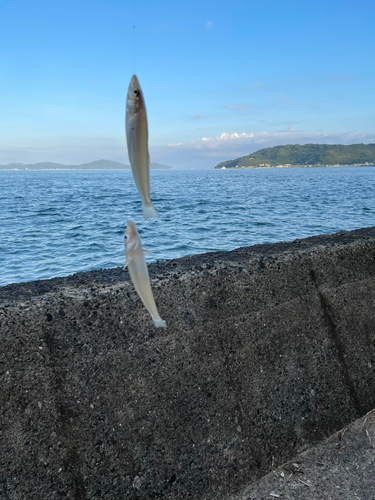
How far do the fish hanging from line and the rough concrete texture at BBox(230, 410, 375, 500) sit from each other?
8.46ft

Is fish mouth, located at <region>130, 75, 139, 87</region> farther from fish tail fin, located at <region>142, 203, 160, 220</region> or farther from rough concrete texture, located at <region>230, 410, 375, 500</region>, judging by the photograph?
rough concrete texture, located at <region>230, 410, 375, 500</region>

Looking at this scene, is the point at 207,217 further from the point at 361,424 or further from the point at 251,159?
the point at 251,159

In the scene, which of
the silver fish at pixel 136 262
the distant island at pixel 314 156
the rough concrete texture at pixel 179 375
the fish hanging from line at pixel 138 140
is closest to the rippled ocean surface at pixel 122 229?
the rough concrete texture at pixel 179 375

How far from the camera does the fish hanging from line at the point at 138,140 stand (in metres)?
0.89

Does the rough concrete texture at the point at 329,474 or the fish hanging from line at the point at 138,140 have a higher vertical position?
the fish hanging from line at the point at 138,140

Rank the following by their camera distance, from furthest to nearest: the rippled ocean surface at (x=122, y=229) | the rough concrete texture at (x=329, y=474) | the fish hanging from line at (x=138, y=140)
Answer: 1. the rippled ocean surface at (x=122, y=229)
2. the rough concrete texture at (x=329, y=474)
3. the fish hanging from line at (x=138, y=140)

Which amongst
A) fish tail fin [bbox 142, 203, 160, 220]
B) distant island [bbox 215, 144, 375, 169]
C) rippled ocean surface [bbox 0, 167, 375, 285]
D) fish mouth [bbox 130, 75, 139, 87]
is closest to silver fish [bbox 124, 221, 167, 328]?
fish tail fin [bbox 142, 203, 160, 220]

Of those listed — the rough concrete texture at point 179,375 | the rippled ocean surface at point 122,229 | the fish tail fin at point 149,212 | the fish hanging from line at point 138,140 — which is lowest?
the rippled ocean surface at point 122,229

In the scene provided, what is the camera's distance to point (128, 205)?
30.5 meters

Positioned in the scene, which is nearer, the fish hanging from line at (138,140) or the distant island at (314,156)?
the fish hanging from line at (138,140)

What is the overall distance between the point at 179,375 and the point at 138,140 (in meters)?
2.31

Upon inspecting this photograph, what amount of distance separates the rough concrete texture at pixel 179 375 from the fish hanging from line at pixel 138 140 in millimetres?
1986

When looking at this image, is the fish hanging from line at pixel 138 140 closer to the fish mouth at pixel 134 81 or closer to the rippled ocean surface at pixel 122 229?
the fish mouth at pixel 134 81

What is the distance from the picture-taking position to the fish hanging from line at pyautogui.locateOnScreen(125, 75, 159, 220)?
2.93 feet
